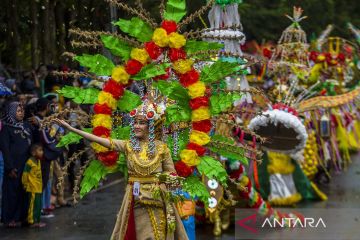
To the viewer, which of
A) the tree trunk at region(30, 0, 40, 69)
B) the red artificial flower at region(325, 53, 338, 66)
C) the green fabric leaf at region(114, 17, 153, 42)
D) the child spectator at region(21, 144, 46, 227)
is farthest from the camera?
the red artificial flower at region(325, 53, 338, 66)

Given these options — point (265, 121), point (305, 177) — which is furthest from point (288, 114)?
point (305, 177)

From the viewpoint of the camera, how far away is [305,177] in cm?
1426

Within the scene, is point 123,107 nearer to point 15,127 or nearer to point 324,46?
point 15,127

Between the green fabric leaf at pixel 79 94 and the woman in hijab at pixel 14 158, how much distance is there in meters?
2.94

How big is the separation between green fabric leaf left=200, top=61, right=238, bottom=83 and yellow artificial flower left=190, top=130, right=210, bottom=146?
1.68ft

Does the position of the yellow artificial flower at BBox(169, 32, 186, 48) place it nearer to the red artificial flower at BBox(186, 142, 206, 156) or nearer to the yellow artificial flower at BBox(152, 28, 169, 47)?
the yellow artificial flower at BBox(152, 28, 169, 47)

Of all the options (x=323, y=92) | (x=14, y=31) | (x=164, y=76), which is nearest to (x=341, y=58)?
(x=323, y=92)

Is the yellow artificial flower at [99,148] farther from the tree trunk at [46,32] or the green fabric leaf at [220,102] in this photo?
the tree trunk at [46,32]

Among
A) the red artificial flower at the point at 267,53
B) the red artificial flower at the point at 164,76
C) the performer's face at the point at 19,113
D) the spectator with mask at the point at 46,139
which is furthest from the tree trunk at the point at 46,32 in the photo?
the red artificial flower at the point at 164,76

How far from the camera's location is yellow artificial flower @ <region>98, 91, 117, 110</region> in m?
8.37

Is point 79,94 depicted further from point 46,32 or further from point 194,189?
point 46,32

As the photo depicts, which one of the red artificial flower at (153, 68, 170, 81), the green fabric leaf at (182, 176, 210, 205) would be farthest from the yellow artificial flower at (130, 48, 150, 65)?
the green fabric leaf at (182, 176, 210, 205)

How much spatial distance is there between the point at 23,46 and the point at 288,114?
9.20 m

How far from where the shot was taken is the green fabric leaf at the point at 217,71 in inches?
326
